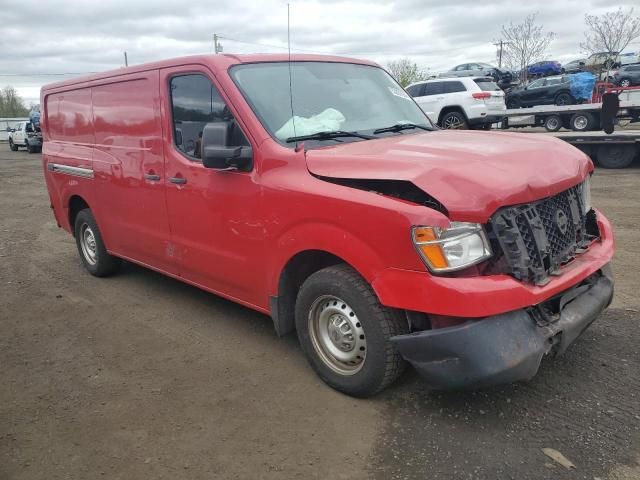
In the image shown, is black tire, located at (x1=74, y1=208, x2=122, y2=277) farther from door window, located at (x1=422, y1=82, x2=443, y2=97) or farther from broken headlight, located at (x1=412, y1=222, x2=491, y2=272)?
door window, located at (x1=422, y1=82, x2=443, y2=97)

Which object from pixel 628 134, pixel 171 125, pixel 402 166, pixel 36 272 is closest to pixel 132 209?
pixel 171 125

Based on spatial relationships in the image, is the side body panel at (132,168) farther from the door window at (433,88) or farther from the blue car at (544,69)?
the blue car at (544,69)

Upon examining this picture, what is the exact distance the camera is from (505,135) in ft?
12.5

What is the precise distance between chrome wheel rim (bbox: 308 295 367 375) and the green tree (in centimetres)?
7215

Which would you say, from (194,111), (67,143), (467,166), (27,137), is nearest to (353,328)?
(467,166)

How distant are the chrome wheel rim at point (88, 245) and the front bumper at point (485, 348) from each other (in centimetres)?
422

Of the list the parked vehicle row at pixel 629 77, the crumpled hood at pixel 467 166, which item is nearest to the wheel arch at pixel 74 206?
the crumpled hood at pixel 467 166

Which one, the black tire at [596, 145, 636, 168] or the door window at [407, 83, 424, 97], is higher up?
the door window at [407, 83, 424, 97]

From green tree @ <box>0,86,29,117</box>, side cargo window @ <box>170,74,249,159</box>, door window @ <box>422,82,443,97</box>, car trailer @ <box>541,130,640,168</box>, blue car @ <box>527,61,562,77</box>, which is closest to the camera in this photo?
side cargo window @ <box>170,74,249,159</box>

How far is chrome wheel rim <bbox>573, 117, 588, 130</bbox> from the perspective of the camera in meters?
16.6

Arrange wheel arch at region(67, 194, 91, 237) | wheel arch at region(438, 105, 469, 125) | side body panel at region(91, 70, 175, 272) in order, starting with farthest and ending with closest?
wheel arch at region(438, 105, 469, 125) < wheel arch at region(67, 194, 91, 237) < side body panel at region(91, 70, 175, 272)

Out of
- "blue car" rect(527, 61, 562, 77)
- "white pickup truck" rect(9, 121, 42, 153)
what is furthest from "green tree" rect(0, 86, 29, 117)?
"blue car" rect(527, 61, 562, 77)

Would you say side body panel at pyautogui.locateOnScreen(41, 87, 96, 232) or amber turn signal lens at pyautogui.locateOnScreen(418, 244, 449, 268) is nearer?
amber turn signal lens at pyautogui.locateOnScreen(418, 244, 449, 268)

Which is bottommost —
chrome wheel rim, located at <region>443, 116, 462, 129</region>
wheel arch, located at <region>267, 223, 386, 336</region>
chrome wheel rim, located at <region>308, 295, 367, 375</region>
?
chrome wheel rim, located at <region>308, 295, 367, 375</region>
